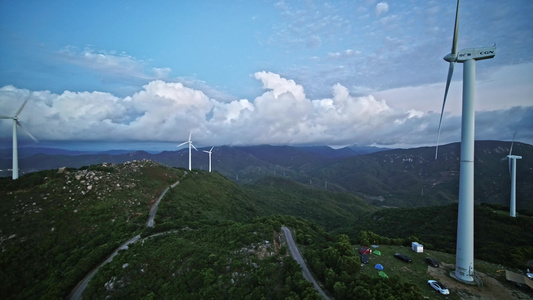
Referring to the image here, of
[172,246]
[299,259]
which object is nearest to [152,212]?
[172,246]

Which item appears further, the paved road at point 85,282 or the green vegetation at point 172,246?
the paved road at point 85,282

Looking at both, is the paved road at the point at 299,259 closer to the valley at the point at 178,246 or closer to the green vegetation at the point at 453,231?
the valley at the point at 178,246

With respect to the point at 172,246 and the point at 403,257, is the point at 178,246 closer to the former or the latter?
the point at 172,246

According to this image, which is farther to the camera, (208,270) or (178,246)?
(178,246)

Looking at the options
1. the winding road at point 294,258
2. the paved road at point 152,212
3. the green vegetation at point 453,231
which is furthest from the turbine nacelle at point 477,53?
the paved road at point 152,212

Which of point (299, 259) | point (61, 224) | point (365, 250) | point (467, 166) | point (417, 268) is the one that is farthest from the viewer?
point (61, 224)

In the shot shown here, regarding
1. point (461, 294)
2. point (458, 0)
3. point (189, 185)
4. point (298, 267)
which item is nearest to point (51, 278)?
point (298, 267)
